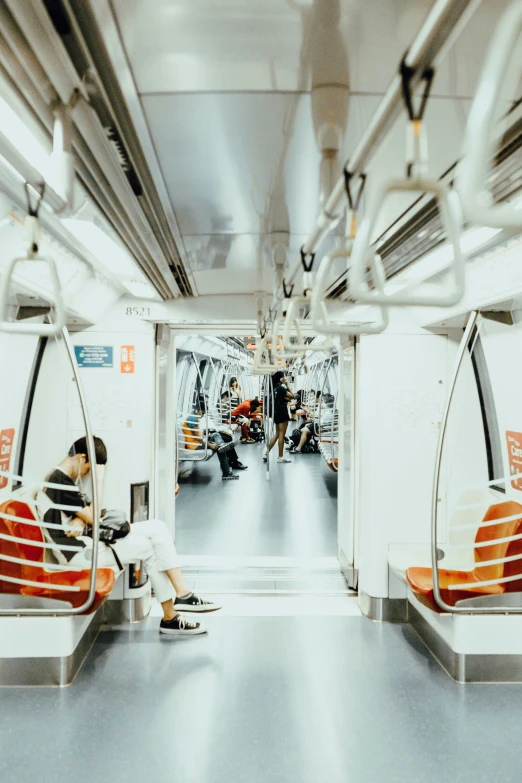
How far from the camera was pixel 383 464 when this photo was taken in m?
4.52

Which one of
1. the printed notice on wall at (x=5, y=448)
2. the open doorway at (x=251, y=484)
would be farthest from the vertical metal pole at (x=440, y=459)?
the printed notice on wall at (x=5, y=448)

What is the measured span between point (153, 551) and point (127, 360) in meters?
1.60

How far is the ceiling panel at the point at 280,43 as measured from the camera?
4.09ft

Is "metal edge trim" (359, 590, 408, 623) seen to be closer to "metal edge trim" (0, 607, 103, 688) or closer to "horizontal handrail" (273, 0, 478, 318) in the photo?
"metal edge trim" (0, 607, 103, 688)

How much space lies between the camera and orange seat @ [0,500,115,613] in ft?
11.0

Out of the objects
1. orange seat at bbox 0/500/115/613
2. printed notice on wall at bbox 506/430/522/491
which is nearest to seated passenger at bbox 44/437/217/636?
orange seat at bbox 0/500/115/613

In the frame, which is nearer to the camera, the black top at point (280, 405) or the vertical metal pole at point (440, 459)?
the vertical metal pole at point (440, 459)

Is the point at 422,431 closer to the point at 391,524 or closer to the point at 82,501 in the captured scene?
the point at 391,524

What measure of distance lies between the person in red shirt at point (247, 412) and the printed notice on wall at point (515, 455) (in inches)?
380

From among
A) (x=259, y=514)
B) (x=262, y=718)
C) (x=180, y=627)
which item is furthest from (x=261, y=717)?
(x=259, y=514)

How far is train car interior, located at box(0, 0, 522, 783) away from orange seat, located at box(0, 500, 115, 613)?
19mm

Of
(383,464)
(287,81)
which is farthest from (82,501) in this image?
(287,81)

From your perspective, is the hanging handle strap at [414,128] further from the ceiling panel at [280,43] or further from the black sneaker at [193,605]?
the black sneaker at [193,605]

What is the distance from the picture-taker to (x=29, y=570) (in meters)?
3.62
